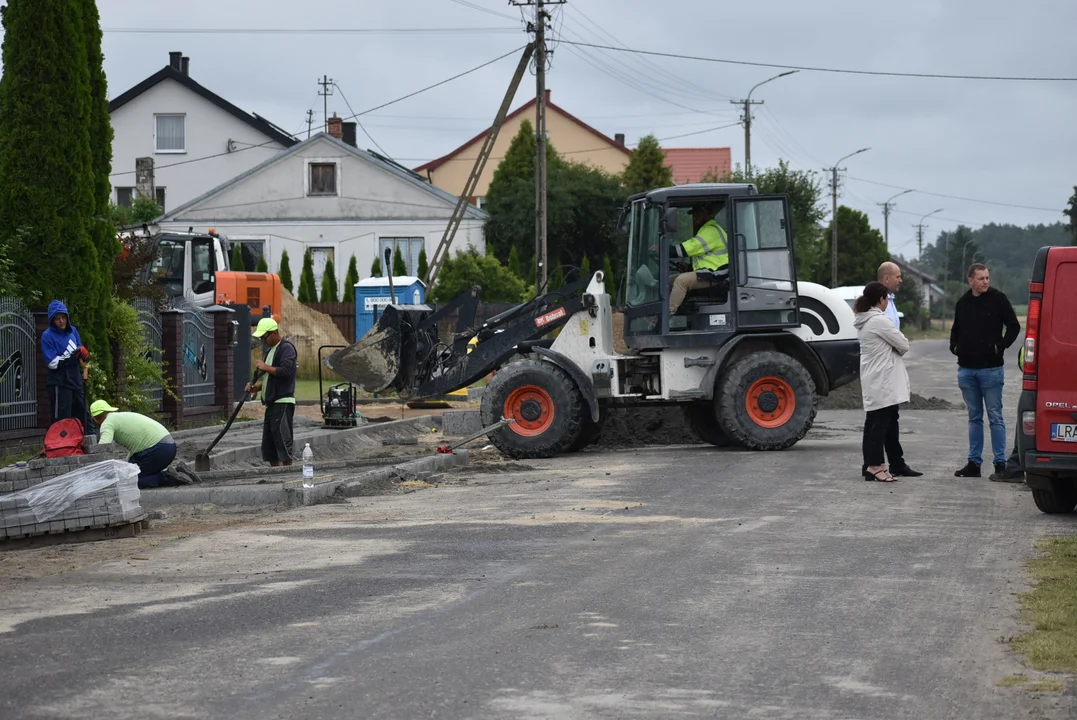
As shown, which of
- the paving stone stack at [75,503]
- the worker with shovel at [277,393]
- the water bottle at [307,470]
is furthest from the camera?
the worker with shovel at [277,393]

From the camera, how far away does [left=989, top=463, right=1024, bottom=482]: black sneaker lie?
46.5 ft

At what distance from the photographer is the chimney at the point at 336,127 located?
64.1 m

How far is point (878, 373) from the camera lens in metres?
14.4

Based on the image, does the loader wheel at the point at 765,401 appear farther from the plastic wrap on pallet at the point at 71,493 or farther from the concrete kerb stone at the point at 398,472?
the plastic wrap on pallet at the point at 71,493

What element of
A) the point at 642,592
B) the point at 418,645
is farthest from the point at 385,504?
the point at 418,645

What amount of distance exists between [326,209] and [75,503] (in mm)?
43145

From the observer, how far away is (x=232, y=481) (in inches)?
578

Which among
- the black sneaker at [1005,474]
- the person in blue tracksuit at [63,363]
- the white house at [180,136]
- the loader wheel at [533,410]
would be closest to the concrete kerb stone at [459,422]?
the loader wheel at [533,410]

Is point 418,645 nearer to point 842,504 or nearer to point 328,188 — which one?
point 842,504

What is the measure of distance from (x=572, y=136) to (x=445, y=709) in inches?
2947

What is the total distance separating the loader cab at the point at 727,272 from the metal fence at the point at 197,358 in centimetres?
833

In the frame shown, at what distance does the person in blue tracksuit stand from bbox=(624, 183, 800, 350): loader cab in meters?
6.82

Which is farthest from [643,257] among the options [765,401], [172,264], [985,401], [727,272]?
[172,264]

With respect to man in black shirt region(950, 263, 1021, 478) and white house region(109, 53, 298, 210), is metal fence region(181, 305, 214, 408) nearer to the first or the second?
man in black shirt region(950, 263, 1021, 478)
